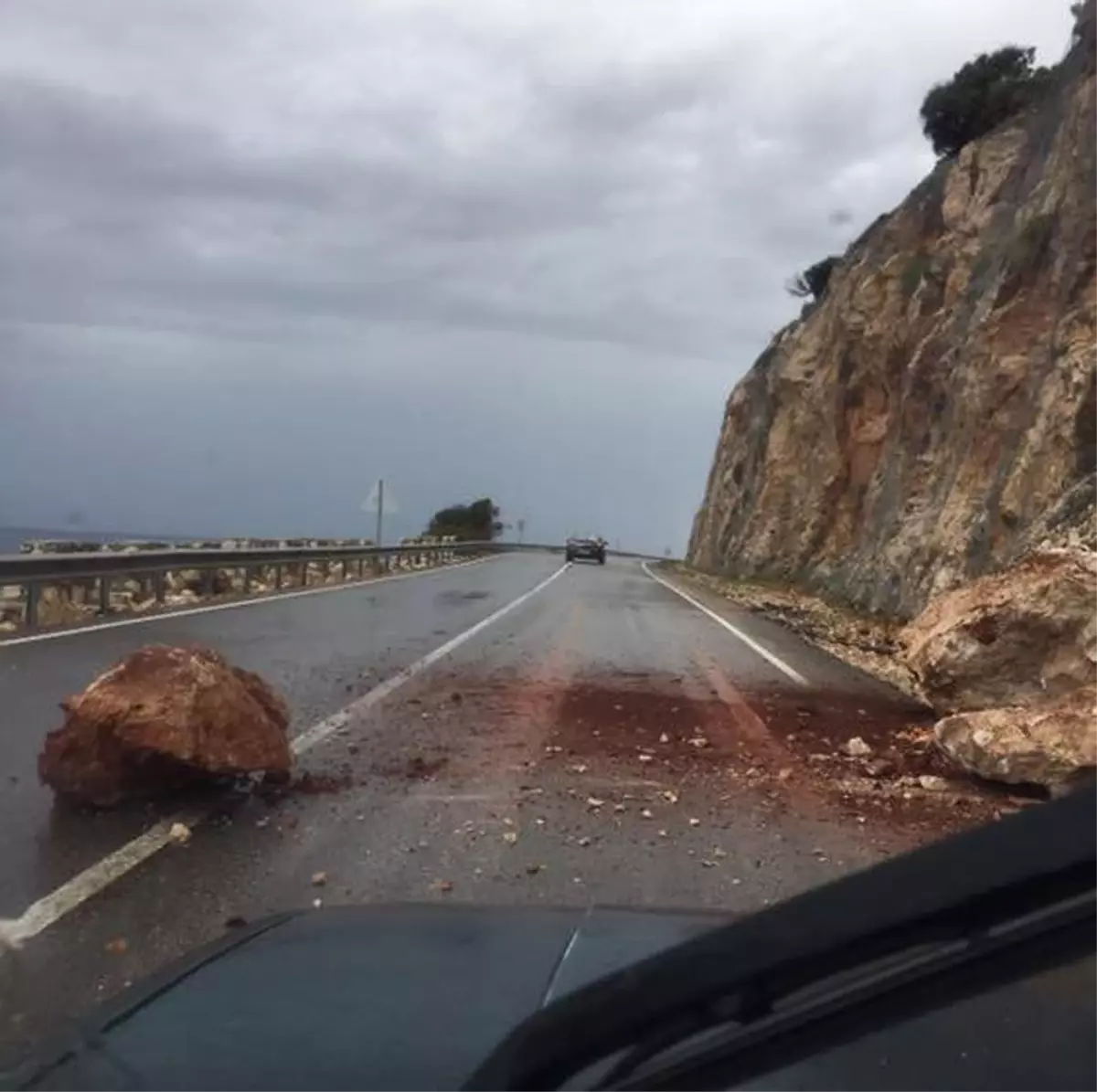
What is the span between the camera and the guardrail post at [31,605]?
1909 centimetres

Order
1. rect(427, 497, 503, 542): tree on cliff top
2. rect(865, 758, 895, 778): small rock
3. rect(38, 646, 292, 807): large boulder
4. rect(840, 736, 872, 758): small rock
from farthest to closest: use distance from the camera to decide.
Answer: rect(427, 497, 503, 542): tree on cliff top, rect(840, 736, 872, 758): small rock, rect(865, 758, 895, 778): small rock, rect(38, 646, 292, 807): large boulder

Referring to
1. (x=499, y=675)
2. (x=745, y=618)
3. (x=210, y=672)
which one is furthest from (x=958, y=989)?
(x=745, y=618)

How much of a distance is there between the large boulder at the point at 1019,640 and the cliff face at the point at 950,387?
27.8 feet

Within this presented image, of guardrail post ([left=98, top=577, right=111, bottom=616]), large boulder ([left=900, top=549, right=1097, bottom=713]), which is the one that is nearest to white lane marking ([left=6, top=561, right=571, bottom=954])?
large boulder ([left=900, top=549, right=1097, bottom=713])

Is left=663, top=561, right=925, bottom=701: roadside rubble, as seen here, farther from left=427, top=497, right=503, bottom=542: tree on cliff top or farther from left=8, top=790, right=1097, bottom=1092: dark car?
left=427, top=497, right=503, bottom=542: tree on cliff top

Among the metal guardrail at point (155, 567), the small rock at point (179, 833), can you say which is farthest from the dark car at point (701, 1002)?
the metal guardrail at point (155, 567)

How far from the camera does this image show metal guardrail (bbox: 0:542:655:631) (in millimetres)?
19375

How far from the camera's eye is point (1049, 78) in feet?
131

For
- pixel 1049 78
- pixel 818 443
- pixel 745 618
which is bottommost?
pixel 745 618

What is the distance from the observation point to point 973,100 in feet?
155

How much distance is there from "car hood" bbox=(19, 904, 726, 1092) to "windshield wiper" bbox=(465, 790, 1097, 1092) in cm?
54

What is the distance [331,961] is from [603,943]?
2.08ft

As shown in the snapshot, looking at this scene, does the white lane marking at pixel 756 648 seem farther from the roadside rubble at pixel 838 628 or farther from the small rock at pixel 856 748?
the small rock at pixel 856 748

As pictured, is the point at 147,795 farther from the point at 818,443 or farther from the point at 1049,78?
the point at 818,443
